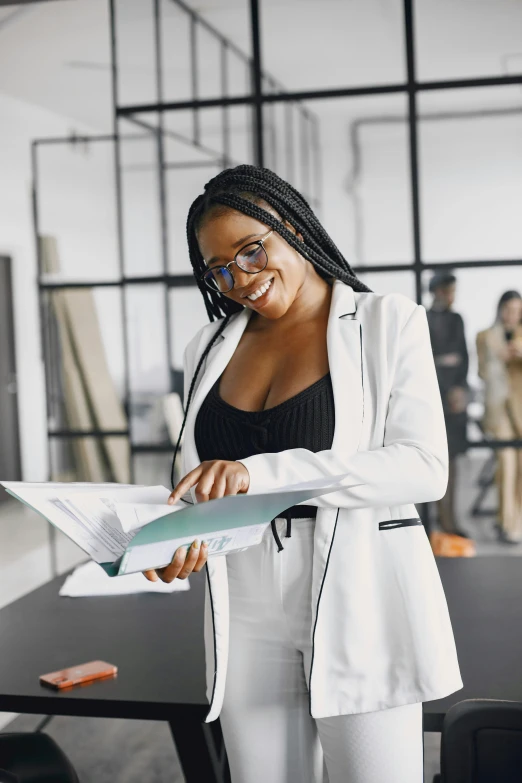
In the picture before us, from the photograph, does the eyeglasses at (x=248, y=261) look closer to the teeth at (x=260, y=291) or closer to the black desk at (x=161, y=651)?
the teeth at (x=260, y=291)

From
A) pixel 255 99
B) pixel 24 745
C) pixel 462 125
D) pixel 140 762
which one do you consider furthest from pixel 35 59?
pixel 24 745

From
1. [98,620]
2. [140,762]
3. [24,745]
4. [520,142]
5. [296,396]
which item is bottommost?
[140,762]

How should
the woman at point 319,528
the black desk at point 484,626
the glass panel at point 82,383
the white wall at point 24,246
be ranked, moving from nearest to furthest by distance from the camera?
the woman at point 319,528
the black desk at point 484,626
the glass panel at point 82,383
the white wall at point 24,246

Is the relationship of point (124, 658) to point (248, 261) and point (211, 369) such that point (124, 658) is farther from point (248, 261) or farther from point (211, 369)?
point (248, 261)

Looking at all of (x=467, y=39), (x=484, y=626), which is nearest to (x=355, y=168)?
(x=467, y=39)

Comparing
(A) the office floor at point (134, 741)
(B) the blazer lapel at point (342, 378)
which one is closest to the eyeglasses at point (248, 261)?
(B) the blazer lapel at point (342, 378)

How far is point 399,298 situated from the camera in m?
1.34

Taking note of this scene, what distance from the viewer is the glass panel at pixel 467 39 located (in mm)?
4152

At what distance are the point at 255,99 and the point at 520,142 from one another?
53.0 inches

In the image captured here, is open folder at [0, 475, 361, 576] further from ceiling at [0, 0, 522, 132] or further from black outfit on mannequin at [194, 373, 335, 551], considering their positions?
ceiling at [0, 0, 522, 132]

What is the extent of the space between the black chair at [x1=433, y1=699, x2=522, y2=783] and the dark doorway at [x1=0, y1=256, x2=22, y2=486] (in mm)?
7361

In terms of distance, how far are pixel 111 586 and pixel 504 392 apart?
2701mm

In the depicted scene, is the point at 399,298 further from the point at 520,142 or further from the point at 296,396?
the point at 520,142

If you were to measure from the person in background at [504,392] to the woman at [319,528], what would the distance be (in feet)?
9.91
